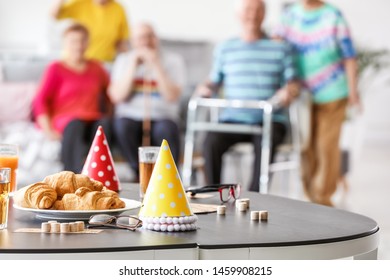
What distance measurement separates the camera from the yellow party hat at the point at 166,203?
149 cm

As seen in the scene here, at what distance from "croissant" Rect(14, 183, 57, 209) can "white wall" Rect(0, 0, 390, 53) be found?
4.99 meters

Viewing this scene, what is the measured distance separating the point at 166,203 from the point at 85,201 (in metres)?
0.17

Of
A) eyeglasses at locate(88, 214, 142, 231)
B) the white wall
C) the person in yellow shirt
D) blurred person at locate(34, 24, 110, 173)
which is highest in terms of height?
the white wall

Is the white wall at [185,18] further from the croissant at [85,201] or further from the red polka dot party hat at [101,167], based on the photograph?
the croissant at [85,201]

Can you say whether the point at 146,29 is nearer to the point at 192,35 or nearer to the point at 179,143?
the point at 179,143

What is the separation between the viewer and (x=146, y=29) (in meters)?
4.20

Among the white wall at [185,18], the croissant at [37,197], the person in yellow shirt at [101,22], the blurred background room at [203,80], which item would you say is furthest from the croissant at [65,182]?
the white wall at [185,18]

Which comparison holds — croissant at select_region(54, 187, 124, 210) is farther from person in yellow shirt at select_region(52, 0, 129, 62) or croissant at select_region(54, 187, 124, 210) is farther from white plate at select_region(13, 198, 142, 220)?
person in yellow shirt at select_region(52, 0, 129, 62)

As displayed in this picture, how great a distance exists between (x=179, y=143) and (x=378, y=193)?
1.76m

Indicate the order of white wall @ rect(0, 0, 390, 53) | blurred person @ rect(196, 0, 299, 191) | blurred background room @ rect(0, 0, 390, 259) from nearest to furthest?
blurred person @ rect(196, 0, 299, 191)
blurred background room @ rect(0, 0, 390, 259)
white wall @ rect(0, 0, 390, 53)

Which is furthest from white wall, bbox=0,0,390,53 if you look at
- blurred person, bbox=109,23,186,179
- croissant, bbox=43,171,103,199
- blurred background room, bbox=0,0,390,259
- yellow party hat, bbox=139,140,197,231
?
yellow party hat, bbox=139,140,197,231

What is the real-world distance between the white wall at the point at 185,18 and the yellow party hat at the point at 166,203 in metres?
5.11

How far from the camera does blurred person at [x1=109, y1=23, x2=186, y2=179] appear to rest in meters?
4.16

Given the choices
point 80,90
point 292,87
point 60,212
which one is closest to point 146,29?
point 80,90
